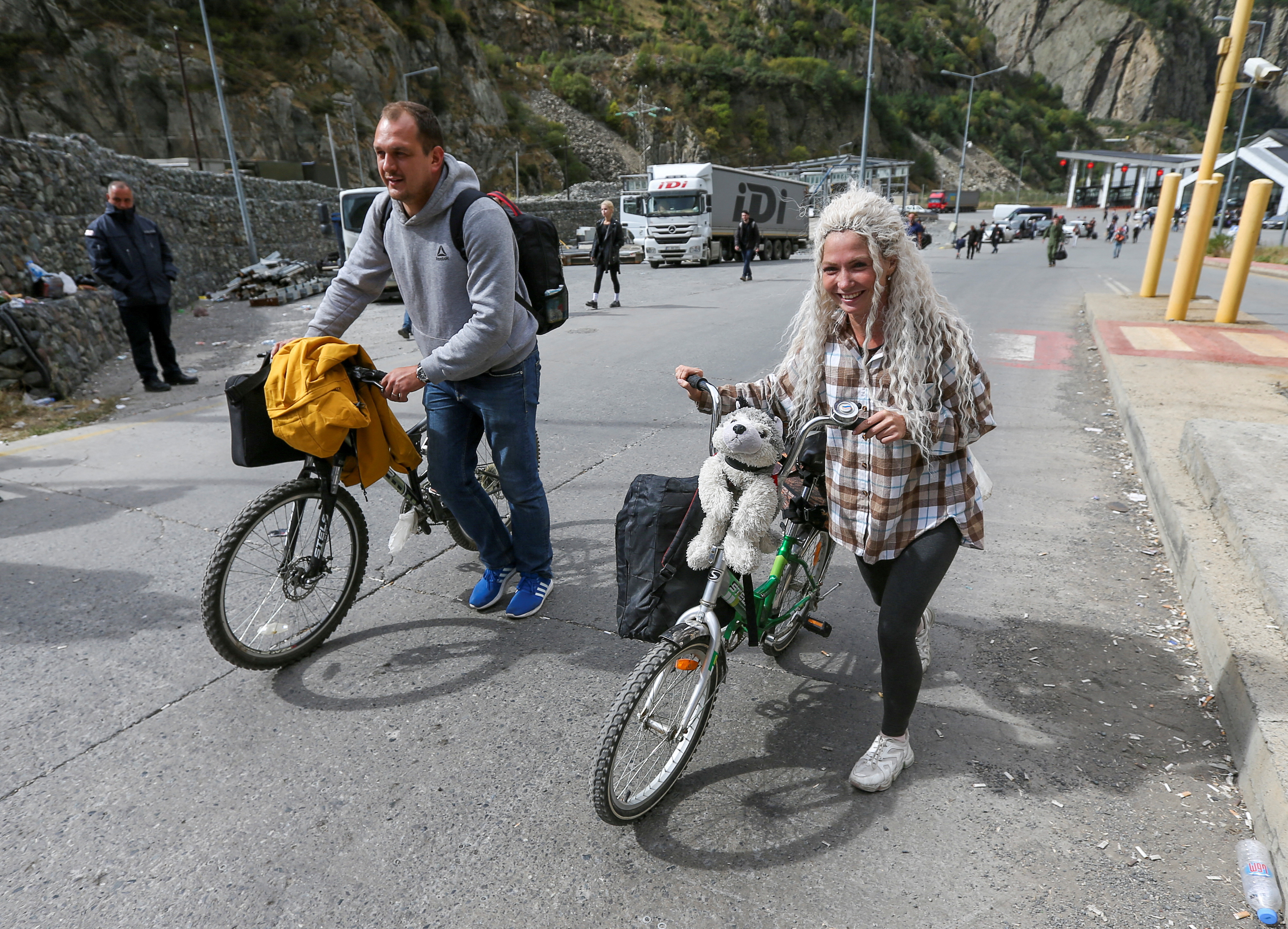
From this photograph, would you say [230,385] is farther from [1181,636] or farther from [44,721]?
[1181,636]

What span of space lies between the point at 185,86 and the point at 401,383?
140 ft

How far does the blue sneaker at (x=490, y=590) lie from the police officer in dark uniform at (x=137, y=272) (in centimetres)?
630

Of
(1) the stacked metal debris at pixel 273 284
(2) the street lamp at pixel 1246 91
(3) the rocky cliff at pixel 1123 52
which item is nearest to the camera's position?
(2) the street lamp at pixel 1246 91

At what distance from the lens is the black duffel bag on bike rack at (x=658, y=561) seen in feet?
7.33

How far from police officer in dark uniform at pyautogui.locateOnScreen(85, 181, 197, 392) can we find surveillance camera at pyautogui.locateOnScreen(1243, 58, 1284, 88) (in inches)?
537

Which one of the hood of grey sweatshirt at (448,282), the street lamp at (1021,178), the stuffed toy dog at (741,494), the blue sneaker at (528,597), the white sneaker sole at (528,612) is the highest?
the street lamp at (1021,178)

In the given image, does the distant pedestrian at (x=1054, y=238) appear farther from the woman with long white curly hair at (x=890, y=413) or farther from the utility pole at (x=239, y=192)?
the woman with long white curly hair at (x=890, y=413)

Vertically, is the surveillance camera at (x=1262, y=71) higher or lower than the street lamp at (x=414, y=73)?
lower

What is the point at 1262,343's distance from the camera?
29.8 feet

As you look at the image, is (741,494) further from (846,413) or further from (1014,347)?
(1014,347)

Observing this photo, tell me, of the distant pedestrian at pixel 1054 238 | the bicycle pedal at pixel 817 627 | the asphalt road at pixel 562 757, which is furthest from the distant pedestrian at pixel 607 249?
the distant pedestrian at pixel 1054 238

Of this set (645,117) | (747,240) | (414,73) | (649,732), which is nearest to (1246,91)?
(747,240)

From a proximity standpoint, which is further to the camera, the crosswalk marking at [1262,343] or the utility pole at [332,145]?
the utility pole at [332,145]

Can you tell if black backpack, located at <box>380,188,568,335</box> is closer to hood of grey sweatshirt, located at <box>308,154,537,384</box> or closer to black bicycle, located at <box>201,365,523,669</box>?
hood of grey sweatshirt, located at <box>308,154,537,384</box>
